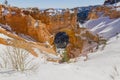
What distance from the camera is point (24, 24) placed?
142 feet

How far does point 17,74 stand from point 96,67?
2.96 meters

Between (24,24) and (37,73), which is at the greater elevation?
(37,73)

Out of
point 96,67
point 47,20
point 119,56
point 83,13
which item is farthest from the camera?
point 83,13

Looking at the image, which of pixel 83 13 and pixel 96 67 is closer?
pixel 96 67

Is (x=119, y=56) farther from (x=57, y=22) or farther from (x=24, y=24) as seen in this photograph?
(x=57, y=22)

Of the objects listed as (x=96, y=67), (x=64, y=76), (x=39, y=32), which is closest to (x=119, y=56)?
(x=96, y=67)

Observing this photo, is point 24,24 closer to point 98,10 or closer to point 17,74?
point 98,10

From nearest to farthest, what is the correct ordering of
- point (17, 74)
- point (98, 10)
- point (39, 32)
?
point (17, 74) → point (39, 32) → point (98, 10)

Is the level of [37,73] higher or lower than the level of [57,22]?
higher

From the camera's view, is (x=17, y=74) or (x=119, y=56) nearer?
(x=17, y=74)

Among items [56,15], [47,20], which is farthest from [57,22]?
[47,20]

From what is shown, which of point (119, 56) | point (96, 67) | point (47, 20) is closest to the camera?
point (96, 67)

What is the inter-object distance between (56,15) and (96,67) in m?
49.7

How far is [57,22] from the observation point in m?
59.9
